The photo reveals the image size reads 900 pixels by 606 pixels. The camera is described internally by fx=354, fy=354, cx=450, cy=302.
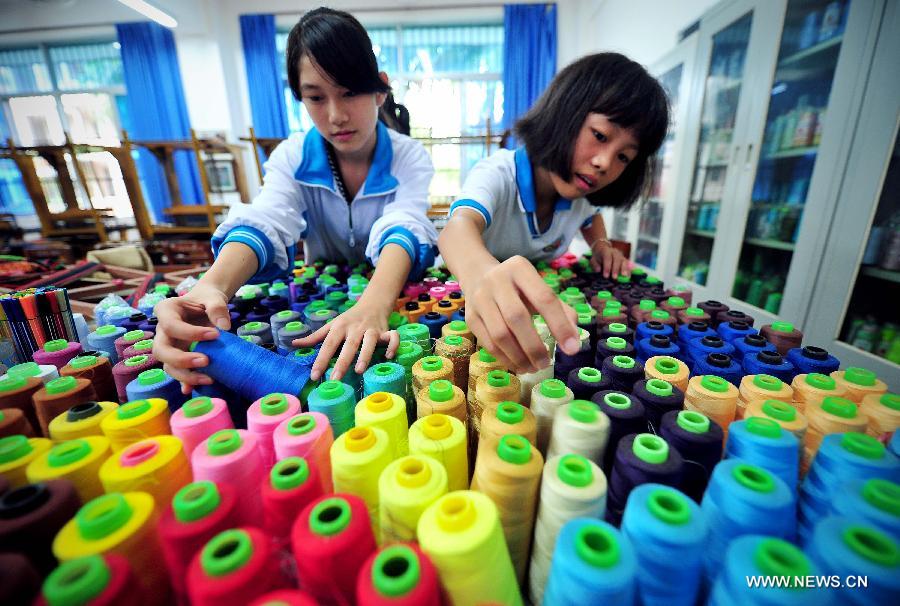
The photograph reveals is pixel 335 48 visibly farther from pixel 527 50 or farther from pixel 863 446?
pixel 527 50

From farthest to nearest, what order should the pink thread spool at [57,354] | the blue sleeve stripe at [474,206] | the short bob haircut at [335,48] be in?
the blue sleeve stripe at [474,206], the short bob haircut at [335,48], the pink thread spool at [57,354]

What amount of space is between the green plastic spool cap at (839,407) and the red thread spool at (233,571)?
0.52 meters

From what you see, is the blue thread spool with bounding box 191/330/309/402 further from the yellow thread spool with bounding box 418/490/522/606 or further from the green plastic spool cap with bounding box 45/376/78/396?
the yellow thread spool with bounding box 418/490/522/606

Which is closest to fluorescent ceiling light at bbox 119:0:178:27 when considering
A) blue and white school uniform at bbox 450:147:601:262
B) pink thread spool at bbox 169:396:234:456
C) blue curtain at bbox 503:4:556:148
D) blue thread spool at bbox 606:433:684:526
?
blue curtain at bbox 503:4:556:148

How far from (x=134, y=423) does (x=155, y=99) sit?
5.80 meters

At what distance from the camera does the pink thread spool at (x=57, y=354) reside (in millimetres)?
560

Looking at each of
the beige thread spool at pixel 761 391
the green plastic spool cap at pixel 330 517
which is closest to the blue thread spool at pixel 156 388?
the green plastic spool cap at pixel 330 517

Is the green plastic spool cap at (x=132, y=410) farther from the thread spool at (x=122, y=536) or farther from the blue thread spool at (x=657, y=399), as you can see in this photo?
the blue thread spool at (x=657, y=399)

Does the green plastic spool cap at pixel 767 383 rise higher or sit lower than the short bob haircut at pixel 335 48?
lower

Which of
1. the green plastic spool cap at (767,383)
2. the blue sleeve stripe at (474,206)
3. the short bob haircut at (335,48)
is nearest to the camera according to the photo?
the green plastic spool cap at (767,383)

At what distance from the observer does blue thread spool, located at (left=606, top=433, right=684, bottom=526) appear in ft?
0.94

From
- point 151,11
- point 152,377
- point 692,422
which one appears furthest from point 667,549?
point 151,11

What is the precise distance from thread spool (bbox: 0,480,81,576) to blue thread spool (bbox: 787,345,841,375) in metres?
0.83

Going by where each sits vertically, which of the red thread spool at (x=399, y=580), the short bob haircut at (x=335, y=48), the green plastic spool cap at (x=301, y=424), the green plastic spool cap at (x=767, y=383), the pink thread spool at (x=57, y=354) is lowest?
the pink thread spool at (x=57, y=354)
